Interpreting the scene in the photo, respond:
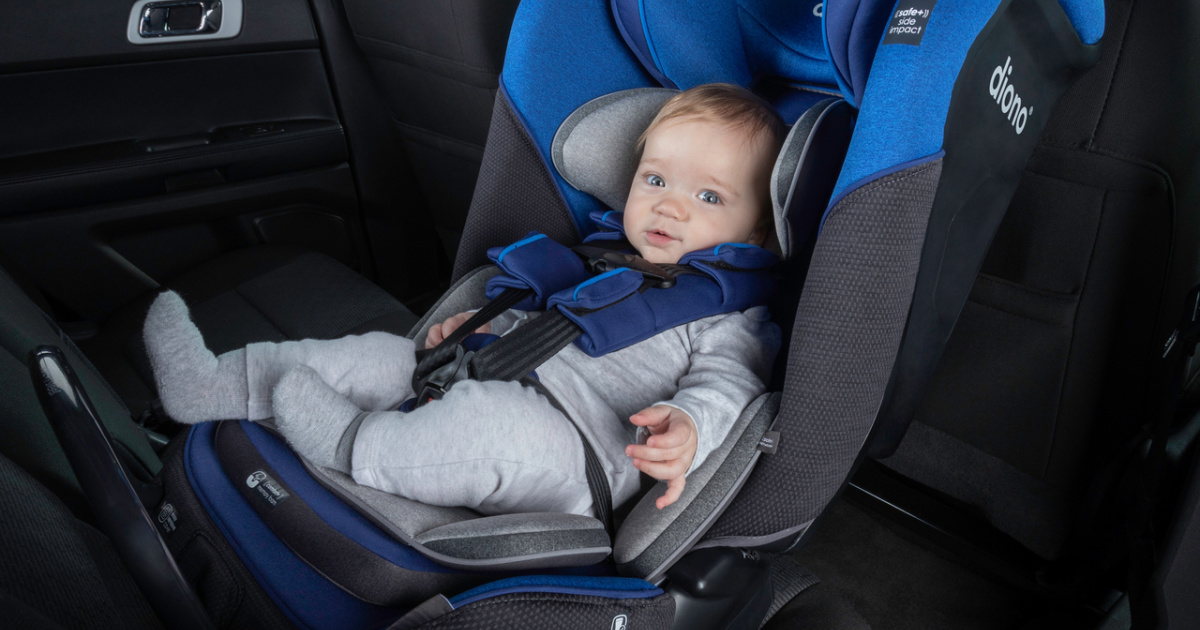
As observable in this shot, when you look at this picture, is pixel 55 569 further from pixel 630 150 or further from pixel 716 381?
pixel 630 150

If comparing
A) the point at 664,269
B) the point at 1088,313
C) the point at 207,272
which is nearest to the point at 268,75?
the point at 207,272

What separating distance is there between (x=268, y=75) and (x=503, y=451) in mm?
1367

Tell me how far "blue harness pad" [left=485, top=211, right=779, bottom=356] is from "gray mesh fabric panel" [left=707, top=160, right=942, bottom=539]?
0.20m

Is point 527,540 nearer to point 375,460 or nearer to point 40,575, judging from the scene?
point 375,460

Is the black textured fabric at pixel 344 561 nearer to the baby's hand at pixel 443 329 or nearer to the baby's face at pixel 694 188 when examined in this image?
the baby's hand at pixel 443 329

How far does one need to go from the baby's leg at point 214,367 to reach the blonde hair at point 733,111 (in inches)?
22.0

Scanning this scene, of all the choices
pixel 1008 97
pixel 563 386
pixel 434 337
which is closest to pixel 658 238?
pixel 563 386

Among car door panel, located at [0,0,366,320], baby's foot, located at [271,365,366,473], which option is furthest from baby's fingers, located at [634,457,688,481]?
car door panel, located at [0,0,366,320]

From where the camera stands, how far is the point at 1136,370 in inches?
43.8

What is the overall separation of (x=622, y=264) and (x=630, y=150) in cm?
20

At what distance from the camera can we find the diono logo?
774 mm

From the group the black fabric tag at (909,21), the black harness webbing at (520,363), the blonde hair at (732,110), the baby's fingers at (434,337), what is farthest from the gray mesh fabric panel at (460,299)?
the black fabric tag at (909,21)

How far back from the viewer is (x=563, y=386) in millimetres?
998

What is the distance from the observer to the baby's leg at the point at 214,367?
831 mm
